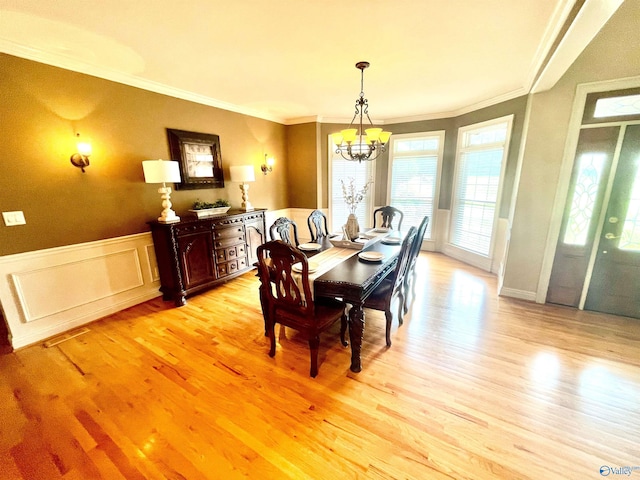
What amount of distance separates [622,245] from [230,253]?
4.78m

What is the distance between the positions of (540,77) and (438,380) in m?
3.07

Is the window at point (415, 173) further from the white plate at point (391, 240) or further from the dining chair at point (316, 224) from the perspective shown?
the dining chair at point (316, 224)

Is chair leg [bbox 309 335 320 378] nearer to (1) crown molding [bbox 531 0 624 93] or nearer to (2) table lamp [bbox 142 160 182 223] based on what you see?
(2) table lamp [bbox 142 160 182 223]

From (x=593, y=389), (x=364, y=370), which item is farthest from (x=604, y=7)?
(x=364, y=370)

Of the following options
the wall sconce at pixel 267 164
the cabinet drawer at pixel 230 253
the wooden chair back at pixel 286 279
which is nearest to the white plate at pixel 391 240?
the wooden chair back at pixel 286 279

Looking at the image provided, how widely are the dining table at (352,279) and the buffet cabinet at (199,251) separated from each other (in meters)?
1.36

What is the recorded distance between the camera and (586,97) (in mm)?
2684

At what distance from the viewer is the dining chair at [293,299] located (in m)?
1.86

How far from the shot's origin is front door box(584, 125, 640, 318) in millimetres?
2619

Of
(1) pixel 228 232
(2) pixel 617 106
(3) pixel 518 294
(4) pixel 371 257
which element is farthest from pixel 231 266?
(2) pixel 617 106

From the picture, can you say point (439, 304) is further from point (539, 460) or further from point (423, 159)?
point (423, 159)

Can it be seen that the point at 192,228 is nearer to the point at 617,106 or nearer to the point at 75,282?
the point at 75,282

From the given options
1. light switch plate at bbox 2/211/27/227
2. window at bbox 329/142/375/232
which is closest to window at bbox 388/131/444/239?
window at bbox 329/142/375/232

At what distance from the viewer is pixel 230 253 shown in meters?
3.78
